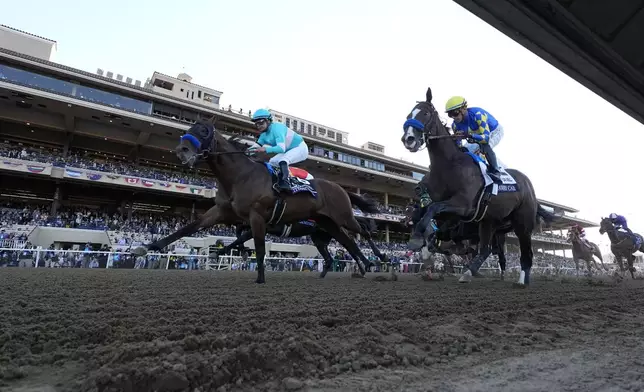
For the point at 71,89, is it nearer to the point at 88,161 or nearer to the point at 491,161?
the point at 88,161

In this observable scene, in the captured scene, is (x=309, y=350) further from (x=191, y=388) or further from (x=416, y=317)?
(x=416, y=317)

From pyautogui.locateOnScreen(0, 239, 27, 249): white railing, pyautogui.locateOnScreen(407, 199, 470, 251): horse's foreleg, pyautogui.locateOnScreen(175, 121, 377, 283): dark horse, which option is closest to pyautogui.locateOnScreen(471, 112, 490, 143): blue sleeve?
pyautogui.locateOnScreen(407, 199, 470, 251): horse's foreleg

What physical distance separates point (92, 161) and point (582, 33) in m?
31.9

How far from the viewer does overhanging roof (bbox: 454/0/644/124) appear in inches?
75.0

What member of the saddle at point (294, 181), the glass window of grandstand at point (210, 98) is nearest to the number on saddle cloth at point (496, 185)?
the saddle at point (294, 181)

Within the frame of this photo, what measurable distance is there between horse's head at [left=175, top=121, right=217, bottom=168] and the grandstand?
18.1m

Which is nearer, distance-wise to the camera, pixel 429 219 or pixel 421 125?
pixel 429 219

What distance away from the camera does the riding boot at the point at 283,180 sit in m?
5.59

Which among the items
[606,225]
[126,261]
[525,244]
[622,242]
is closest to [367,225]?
[525,244]

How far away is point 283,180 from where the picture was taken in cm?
561

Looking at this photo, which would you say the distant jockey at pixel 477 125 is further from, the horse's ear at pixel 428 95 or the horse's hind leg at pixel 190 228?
the horse's hind leg at pixel 190 228

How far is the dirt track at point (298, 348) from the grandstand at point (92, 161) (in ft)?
69.5

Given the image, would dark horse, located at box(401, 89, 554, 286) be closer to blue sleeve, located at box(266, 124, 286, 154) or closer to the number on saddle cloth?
the number on saddle cloth

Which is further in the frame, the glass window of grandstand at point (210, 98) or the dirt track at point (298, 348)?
the glass window of grandstand at point (210, 98)
